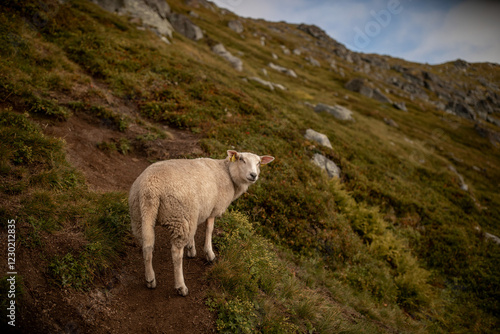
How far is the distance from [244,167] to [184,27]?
139 ft

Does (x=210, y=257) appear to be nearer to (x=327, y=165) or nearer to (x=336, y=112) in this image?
(x=327, y=165)

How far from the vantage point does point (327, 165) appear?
15.4 metres

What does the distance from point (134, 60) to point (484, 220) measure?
2909 centimetres

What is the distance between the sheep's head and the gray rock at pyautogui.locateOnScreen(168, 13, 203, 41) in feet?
131

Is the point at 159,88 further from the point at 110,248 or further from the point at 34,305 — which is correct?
the point at 34,305

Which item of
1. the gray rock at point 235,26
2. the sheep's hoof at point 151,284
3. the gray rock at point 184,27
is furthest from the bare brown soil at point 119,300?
the gray rock at point 235,26

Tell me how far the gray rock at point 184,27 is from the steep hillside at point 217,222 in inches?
800

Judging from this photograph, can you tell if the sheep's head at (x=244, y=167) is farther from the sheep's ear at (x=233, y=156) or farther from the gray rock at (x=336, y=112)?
the gray rock at (x=336, y=112)

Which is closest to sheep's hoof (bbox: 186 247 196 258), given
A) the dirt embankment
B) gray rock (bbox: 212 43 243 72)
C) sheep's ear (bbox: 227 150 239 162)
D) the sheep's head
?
the dirt embankment

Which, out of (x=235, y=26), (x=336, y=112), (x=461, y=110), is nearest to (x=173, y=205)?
(x=336, y=112)

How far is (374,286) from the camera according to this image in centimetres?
965

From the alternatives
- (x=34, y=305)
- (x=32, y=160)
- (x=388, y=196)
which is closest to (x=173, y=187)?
(x=34, y=305)

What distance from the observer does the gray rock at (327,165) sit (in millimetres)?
14953

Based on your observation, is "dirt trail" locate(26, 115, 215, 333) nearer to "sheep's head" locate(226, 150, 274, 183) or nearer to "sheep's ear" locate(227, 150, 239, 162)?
"sheep's head" locate(226, 150, 274, 183)
